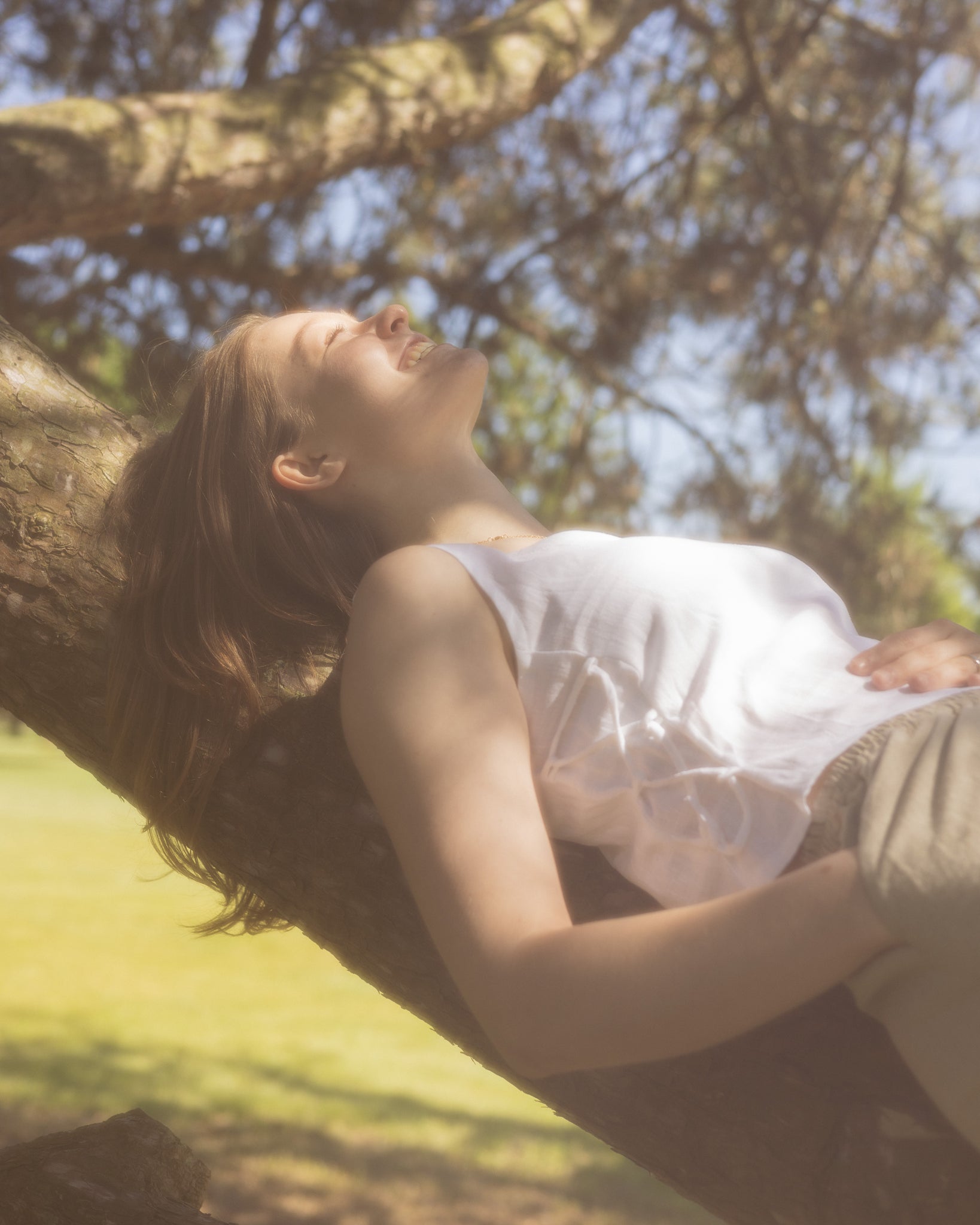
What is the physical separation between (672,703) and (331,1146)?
12.0ft

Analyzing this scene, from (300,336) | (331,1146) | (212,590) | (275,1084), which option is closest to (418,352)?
(300,336)

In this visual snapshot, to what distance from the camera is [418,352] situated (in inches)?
71.1

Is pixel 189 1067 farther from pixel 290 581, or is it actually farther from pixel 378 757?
pixel 378 757

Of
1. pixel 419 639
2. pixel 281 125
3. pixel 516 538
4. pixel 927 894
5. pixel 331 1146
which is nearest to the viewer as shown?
pixel 927 894

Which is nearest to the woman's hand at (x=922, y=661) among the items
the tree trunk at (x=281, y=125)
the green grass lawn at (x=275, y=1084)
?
the green grass lawn at (x=275, y=1084)

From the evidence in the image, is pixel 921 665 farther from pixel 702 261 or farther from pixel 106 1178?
pixel 702 261

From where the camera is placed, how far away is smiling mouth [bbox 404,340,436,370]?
1.77 m

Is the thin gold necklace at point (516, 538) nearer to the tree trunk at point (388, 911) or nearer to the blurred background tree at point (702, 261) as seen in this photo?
the tree trunk at point (388, 911)

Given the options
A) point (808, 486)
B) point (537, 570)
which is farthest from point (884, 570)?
point (537, 570)

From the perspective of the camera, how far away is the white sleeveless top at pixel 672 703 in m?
1.29

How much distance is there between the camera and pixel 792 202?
4.97 metres

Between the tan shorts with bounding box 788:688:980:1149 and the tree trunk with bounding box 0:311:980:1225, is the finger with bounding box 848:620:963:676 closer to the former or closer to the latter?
the tan shorts with bounding box 788:688:980:1149

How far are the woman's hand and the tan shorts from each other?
0.16 meters

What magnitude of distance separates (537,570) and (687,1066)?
23.7 inches
